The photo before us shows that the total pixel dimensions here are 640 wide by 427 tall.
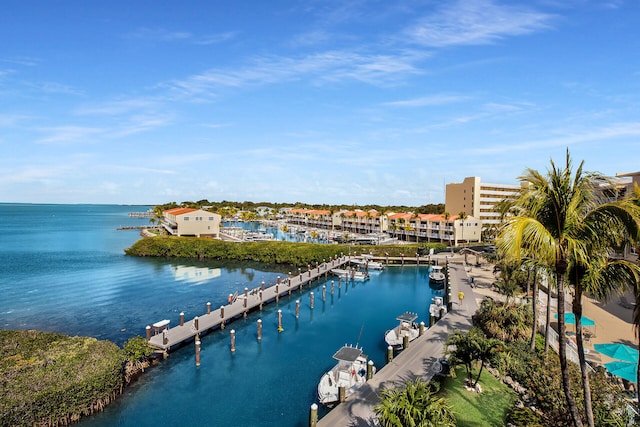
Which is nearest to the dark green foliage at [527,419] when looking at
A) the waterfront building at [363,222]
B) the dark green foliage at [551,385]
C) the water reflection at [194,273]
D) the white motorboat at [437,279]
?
the dark green foliage at [551,385]

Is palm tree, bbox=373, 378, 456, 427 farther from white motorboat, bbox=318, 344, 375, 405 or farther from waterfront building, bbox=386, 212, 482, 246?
waterfront building, bbox=386, 212, 482, 246

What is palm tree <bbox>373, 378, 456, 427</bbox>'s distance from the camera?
15.7m

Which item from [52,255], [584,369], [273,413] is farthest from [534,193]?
[52,255]

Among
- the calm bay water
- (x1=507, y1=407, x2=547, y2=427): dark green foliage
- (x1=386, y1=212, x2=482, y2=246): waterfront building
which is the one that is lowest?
the calm bay water

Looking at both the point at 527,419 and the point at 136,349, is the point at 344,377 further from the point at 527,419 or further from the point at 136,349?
the point at 136,349

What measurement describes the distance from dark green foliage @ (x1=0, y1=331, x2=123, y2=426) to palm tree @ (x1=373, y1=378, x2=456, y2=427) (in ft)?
57.0

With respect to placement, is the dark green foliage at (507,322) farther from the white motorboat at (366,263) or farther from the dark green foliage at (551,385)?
the white motorboat at (366,263)

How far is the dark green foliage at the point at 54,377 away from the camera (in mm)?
19391

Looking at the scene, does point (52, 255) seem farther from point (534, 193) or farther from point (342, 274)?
point (534, 193)

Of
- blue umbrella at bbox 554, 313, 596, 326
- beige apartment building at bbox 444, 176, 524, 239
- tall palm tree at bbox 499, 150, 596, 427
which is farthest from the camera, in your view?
beige apartment building at bbox 444, 176, 524, 239

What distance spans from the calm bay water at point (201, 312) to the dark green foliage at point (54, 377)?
1498 mm

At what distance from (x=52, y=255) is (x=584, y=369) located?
9958 centimetres

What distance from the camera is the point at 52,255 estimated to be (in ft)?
274

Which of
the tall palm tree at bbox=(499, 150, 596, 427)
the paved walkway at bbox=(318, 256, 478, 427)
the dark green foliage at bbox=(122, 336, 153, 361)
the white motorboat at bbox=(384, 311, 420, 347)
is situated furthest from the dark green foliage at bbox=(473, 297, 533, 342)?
the dark green foliage at bbox=(122, 336, 153, 361)
